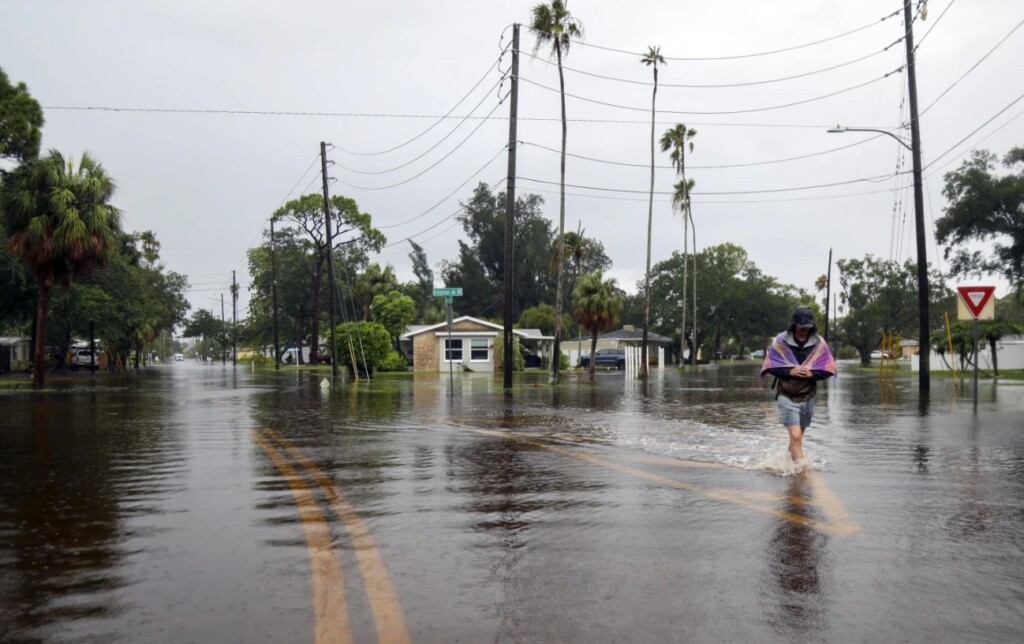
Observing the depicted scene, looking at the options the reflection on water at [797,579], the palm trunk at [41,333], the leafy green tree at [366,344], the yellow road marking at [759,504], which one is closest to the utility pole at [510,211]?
the palm trunk at [41,333]

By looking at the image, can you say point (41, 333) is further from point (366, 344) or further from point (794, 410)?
point (794, 410)

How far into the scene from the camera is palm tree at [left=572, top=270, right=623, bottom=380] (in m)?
50.9

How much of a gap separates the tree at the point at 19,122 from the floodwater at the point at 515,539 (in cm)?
2148

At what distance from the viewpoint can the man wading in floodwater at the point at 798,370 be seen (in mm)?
9969

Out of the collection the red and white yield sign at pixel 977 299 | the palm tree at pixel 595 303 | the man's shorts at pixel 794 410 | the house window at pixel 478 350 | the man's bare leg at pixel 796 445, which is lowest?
the man's bare leg at pixel 796 445

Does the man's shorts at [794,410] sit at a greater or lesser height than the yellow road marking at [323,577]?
greater

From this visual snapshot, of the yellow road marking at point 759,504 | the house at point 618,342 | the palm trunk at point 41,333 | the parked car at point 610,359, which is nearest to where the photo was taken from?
the yellow road marking at point 759,504

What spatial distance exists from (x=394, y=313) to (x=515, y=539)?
6695 cm

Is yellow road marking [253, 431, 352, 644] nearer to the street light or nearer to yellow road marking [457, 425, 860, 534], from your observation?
yellow road marking [457, 425, 860, 534]

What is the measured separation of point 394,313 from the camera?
7281cm

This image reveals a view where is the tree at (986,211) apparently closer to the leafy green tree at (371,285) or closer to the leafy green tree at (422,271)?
the leafy green tree at (371,285)

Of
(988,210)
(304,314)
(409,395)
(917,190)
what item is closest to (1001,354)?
(988,210)

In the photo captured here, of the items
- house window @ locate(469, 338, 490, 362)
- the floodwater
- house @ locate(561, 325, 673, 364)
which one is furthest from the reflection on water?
house @ locate(561, 325, 673, 364)

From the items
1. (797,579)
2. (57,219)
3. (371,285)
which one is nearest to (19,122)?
(57,219)
